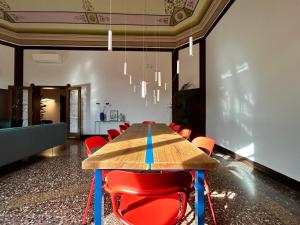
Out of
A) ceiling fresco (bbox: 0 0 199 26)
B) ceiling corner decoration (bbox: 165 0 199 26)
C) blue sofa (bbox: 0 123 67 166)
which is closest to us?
blue sofa (bbox: 0 123 67 166)

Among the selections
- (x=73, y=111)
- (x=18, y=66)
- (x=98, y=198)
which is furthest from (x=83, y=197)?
(x=18, y=66)

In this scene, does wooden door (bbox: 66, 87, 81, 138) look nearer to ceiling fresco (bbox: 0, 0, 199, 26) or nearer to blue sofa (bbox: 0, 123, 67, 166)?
ceiling fresco (bbox: 0, 0, 199, 26)

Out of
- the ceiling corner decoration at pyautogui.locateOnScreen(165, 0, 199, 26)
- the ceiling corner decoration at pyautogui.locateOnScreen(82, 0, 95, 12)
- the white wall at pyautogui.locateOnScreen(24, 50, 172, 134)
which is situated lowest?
the white wall at pyautogui.locateOnScreen(24, 50, 172, 134)

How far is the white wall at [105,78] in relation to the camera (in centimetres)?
785

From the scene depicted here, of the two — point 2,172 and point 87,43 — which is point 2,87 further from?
point 2,172

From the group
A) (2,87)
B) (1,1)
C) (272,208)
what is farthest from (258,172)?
(2,87)

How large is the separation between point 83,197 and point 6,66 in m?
7.16

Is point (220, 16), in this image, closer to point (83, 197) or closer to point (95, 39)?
point (95, 39)

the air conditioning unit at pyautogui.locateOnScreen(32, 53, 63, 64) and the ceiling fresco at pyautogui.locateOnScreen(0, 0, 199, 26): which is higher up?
the ceiling fresco at pyautogui.locateOnScreen(0, 0, 199, 26)

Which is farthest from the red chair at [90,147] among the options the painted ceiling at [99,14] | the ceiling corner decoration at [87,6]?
the ceiling corner decoration at [87,6]

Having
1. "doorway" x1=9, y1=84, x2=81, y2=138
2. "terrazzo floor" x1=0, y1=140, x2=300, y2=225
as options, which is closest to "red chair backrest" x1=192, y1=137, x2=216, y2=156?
"terrazzo floor" x1=0, y1=140, x2=300, y2=225

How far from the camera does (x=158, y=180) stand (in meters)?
0.96

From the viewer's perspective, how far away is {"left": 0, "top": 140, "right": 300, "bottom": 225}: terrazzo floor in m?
1.94

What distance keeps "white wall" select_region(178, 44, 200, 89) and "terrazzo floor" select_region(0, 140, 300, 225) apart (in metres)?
3.78
